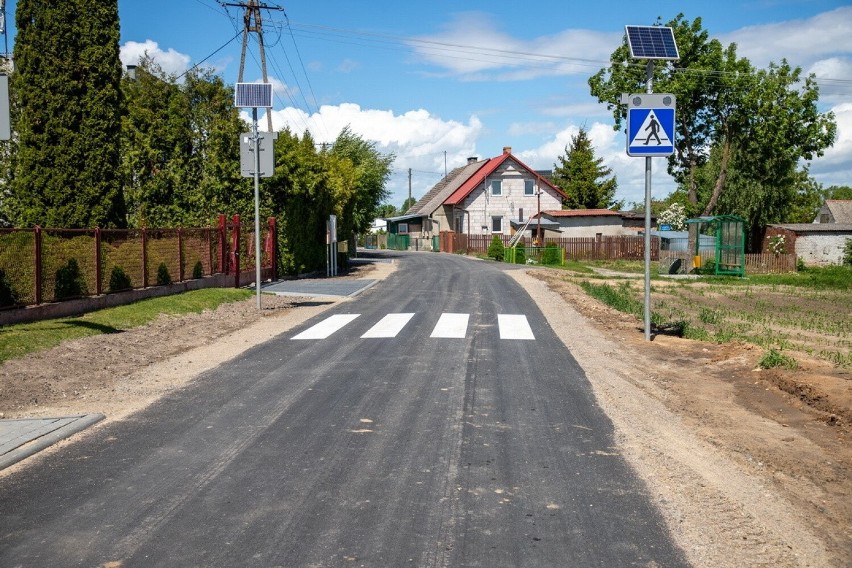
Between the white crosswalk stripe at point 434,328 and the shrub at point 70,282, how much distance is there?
490 centimetres

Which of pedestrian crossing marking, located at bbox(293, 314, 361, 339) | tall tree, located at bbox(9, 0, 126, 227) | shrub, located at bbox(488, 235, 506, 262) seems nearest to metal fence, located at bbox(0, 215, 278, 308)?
tall tree, located at bbox(9, 0, 126, 227)

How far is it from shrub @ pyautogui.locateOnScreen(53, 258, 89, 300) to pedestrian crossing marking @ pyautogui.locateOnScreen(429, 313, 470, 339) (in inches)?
293

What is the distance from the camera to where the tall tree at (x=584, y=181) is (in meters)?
78.1

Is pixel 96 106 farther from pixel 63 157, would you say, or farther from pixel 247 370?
pixel 247 370

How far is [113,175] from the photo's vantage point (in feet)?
68.5

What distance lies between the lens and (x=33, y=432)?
7.61 metres

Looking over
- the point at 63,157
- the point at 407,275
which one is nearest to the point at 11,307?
the point at 63,157

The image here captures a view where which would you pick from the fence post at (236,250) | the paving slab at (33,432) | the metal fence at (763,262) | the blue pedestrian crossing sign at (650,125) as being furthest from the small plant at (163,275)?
the metal fence at (763,262)

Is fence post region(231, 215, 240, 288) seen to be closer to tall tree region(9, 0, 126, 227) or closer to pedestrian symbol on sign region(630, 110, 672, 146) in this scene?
tall tree region(9, 0, 126, 227)

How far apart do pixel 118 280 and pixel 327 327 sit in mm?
5493

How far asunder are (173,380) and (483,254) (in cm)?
5403

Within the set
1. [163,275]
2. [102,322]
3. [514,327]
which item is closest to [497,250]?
[163,275]

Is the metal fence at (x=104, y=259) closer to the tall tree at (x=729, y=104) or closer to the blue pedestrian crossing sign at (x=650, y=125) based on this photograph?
the blue pedestrian crossing sign at (x=650, y=125)

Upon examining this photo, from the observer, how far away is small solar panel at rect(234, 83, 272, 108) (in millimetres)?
20172
